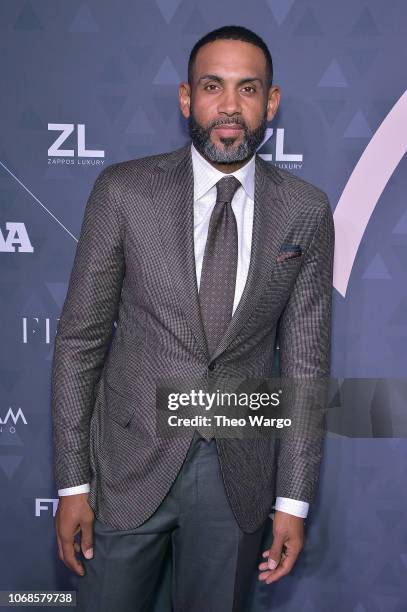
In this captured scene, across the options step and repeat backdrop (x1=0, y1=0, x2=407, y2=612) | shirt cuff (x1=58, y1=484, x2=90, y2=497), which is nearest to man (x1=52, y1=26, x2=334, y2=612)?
shirt cuff (x1=58, y1=484, x2=90, y2=497)

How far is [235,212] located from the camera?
5.14 ft

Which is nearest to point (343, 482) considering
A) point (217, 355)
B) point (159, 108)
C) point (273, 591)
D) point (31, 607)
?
point (273, 591)

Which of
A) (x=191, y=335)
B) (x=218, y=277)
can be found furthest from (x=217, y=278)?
(x=191, y=335)

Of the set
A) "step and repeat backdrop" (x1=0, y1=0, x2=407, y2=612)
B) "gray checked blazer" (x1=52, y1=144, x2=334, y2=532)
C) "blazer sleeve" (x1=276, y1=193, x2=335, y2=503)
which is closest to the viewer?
Answer: "gray checked blazer" (x1=52, y1=144, x2=334, y2=532)

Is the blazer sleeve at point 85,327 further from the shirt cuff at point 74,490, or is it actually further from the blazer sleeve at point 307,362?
the blazer sleeve at point 307,362

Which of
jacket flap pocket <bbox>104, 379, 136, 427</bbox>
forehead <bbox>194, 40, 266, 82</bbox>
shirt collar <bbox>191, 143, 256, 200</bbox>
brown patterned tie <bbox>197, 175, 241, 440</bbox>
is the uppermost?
forehead <bbox>194, 40, 266, 82</bbox>

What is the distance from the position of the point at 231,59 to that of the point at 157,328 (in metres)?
0.68

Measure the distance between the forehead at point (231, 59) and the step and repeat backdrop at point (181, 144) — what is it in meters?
0.42

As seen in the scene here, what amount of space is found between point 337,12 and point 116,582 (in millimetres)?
1768

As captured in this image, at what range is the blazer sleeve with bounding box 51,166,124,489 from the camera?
4.88ft

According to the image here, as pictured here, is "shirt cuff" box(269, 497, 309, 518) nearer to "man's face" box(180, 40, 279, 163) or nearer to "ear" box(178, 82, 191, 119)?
"man's face" box(180, 40, 279, 163)

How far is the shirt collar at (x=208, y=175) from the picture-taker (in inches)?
61.3

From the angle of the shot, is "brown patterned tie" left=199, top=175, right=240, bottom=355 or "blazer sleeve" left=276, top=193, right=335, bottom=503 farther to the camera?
"blazer sleeve" left=276, top=193, right=335, bottom=503

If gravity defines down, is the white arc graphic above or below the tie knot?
above
